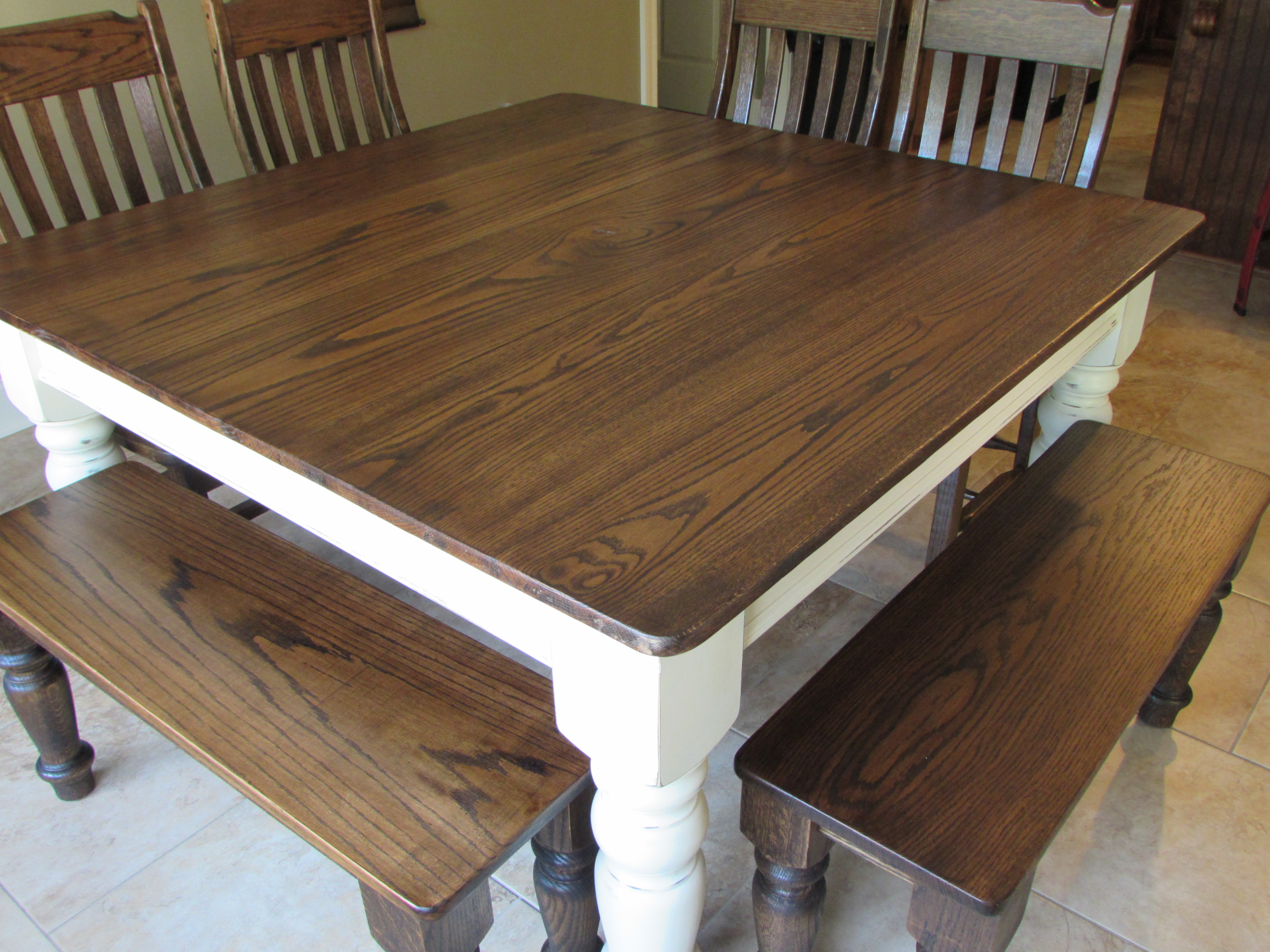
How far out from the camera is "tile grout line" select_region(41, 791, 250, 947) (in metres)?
1.38

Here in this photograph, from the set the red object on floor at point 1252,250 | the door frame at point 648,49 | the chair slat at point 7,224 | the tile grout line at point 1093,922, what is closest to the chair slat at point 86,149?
the chair slat at point 7,224

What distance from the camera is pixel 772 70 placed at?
1964 mm

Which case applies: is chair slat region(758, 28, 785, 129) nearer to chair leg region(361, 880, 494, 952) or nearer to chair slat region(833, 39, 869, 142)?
chair slat region(833, 39, 869, 142)

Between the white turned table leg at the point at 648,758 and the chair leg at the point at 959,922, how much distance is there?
209 millimetres

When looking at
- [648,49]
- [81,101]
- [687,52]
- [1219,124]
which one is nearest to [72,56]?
[81,101]

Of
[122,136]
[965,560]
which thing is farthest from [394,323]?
[122,136]

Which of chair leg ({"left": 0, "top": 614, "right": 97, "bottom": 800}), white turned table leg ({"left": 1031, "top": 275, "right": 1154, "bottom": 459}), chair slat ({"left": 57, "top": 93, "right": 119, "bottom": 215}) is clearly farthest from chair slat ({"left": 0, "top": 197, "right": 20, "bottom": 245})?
white turned table leg ({"left": 1031, "top": 275, "right": 1154, "bottom": 459})

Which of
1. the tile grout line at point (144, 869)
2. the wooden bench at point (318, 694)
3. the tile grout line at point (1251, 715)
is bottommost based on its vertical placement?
the tile grout line at point (1251, 715)

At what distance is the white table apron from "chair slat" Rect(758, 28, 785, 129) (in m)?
0.91

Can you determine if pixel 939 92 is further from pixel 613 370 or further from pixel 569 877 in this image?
pixel 569 877

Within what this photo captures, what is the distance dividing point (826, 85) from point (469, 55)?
1.74 m

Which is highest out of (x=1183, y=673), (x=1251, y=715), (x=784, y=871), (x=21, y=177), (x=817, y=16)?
(x=817, y=16)

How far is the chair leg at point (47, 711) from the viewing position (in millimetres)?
1364

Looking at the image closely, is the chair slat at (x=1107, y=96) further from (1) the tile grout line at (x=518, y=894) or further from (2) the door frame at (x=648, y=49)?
(2) the door frame at (x=648, y=49)
